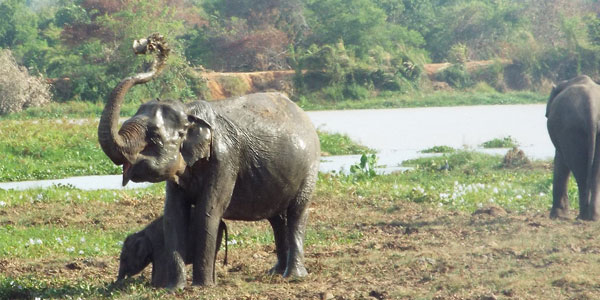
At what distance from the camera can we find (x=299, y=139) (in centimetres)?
815

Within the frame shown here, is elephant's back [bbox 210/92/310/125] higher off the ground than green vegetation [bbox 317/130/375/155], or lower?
higher

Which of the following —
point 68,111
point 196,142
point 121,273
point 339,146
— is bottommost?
point 68,111

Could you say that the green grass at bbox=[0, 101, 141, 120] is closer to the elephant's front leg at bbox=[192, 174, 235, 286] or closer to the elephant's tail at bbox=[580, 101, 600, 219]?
the elephant's tail at bbox=[580, 101, 600, 219]

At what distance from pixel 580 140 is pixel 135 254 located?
6.49 meters

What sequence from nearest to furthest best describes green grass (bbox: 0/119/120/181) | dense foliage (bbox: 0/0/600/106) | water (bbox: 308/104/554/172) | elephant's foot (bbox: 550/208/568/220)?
elephant's foot (bbox: 550/208/568/220)
green grass (bbox: 0/119/120/181)
water (bbox: 308/104/554/172)
dense foliage (bbox: 0/0/600/106)

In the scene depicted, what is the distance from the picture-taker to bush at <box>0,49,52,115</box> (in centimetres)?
3394

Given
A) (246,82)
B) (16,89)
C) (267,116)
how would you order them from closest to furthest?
(267,116) → (16,89) → (246,82)

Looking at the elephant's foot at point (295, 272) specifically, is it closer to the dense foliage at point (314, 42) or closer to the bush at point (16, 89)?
the bush at point (16, 89)

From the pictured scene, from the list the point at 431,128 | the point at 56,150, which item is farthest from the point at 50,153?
the point at 431,128

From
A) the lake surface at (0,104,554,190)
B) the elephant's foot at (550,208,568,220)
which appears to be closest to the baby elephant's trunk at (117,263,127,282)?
the elephant's foot at (550,208,568,220)

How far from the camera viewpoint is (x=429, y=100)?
41969 millimetres

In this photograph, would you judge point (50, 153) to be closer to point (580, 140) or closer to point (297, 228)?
point (580, 140)

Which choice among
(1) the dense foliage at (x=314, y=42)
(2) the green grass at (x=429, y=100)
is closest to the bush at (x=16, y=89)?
(1) the dense foliage at (x=314, y=42)

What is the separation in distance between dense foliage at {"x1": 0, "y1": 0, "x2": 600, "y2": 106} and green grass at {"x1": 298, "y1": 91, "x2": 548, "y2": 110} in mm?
986
